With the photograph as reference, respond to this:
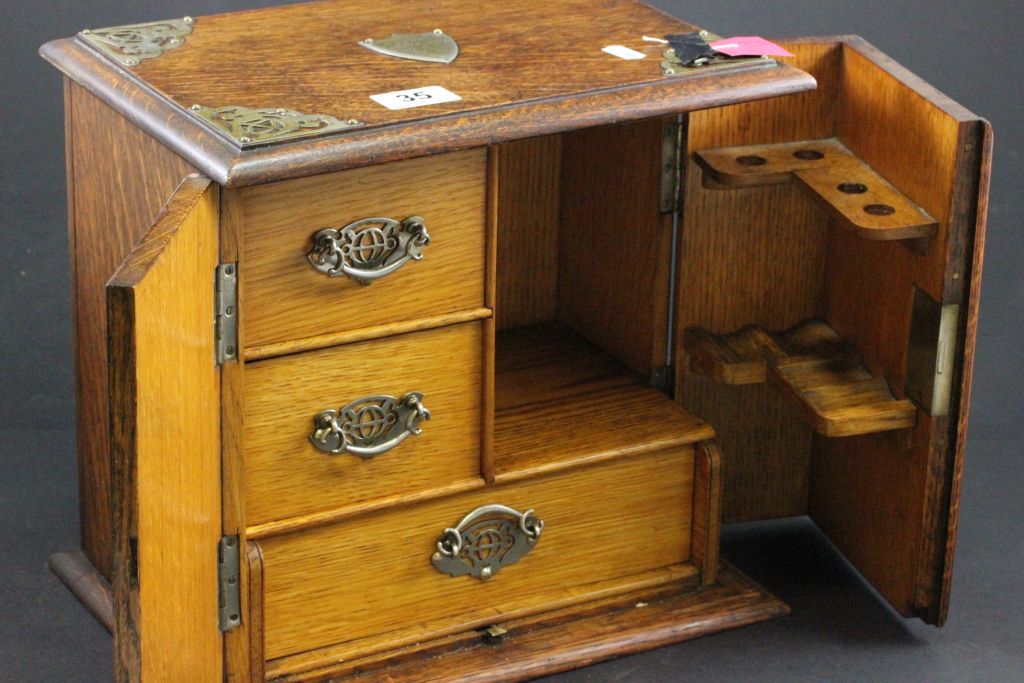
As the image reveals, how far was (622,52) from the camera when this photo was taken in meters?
2.39

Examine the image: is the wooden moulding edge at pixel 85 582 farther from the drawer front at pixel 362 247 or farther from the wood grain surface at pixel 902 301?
the wood grain surface at pixel 902 301

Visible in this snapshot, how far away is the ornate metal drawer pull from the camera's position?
2412 millimetres

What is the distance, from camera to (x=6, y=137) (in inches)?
121

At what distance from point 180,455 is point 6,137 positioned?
3.68 ft

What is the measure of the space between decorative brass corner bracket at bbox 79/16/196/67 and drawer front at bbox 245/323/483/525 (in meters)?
0.41

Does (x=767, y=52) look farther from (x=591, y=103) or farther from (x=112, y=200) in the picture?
(x=112, y=200)

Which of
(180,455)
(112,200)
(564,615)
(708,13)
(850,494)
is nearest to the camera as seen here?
(180,455)

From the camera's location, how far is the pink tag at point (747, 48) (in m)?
2.38

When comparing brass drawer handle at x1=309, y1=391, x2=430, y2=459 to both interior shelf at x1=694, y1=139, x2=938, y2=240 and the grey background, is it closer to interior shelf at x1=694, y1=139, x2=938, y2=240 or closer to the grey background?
the grey background

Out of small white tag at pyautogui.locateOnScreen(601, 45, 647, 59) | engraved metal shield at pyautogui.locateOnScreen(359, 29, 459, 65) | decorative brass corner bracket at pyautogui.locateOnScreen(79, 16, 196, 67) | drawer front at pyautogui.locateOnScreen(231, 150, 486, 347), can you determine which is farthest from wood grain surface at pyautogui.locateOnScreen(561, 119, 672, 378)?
decorative brass corner bracket at pyautogui.locateOnScreen(79, 16, 196, 67)

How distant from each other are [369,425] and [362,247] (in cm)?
21

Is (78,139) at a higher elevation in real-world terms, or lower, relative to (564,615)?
higher

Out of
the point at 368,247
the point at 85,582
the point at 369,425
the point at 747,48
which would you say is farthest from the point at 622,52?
the point at 85,582

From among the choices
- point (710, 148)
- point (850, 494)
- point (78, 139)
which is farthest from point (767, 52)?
point (78, 139)
